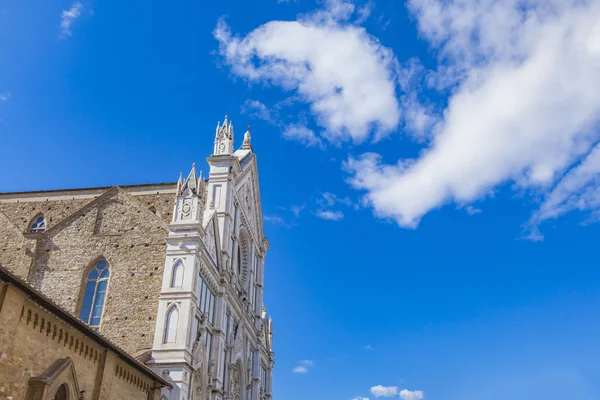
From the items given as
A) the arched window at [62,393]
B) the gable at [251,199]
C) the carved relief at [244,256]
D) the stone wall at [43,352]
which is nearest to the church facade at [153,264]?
the gable at [251,199]

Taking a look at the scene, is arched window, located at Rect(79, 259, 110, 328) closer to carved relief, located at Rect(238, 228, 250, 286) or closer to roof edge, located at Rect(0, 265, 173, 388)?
roof edge, located at Rect(0, 265, 173, 388)

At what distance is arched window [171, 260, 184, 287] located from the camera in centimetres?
2561

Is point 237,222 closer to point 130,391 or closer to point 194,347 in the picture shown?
point 194,347

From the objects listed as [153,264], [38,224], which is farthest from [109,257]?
[38,224]

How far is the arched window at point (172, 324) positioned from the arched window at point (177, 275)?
1.04 meters

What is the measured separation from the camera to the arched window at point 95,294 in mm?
26188

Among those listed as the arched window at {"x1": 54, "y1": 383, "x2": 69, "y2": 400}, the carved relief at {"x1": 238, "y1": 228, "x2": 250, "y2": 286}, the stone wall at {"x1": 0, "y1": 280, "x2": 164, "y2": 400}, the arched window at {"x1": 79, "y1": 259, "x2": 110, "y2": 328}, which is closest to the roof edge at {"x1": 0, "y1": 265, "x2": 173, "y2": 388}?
the stone wall at {"x1": 0, "y1": 280, "x2": 164, "y2": 400}

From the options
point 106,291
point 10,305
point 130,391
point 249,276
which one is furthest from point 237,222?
point 10,305

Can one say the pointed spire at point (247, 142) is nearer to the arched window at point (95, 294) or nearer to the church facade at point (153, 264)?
the church facade at point (153, 264)

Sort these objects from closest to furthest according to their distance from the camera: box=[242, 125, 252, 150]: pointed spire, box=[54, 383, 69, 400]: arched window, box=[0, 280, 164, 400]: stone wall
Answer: box=[0, 280, 164, 400]: stone wall, box=[54, 383, 69, 400]: arched window, box=[242, 125, 252, 150]: pointed spire

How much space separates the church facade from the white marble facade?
6 centimetres

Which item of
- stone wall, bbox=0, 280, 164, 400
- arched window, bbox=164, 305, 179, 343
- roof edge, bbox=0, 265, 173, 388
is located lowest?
stone wall, bbox=0, 280, 164, 400

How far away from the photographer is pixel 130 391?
65.3 ft

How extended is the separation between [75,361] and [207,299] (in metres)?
12.5
